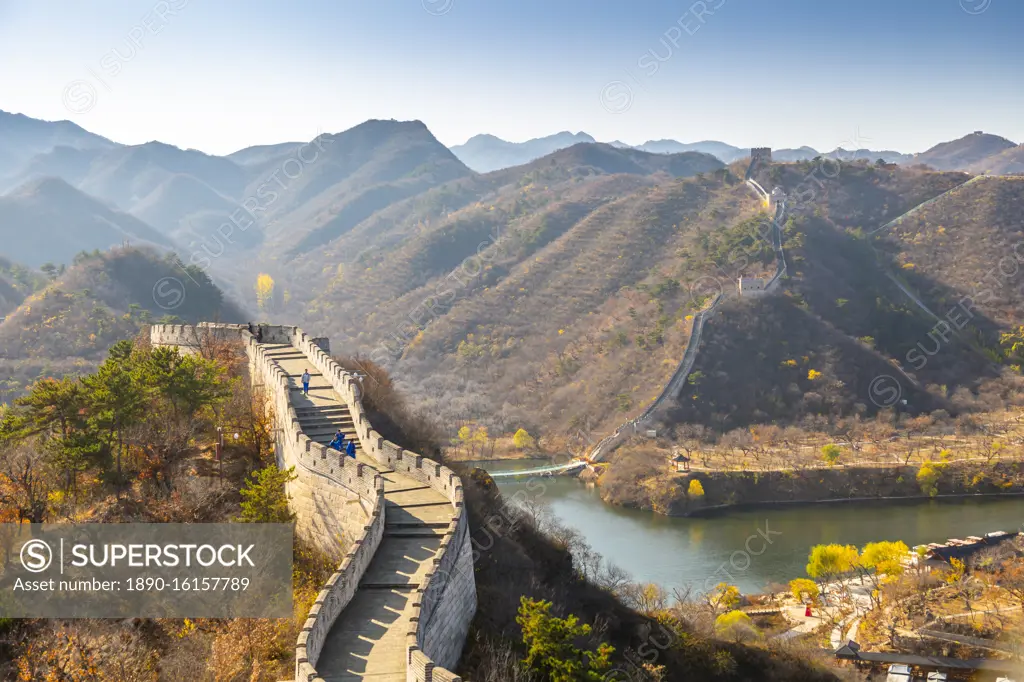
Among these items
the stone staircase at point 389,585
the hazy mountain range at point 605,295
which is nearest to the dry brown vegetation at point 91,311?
the hazy mountain range at point 605,295

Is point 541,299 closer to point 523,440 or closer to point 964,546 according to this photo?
point 523,440

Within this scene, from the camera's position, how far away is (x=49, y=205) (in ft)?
599

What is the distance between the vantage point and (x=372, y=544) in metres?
15.7

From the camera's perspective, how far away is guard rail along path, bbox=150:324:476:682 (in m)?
12.6

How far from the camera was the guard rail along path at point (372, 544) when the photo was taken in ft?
41.3

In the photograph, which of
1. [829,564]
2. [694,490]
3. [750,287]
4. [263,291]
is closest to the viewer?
[829,564]

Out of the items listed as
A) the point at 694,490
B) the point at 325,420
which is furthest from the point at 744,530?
the point at 325,420

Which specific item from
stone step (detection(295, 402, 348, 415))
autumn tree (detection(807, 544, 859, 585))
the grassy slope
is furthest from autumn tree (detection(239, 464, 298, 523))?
the grassy slope

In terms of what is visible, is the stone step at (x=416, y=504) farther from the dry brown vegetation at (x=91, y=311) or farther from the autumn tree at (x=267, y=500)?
the dry brown vegetation at (x=91, y=311)

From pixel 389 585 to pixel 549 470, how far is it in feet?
189

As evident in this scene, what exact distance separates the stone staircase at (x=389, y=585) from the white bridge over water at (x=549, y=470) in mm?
48329

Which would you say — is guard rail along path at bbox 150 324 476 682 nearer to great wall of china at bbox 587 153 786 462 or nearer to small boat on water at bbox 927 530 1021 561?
small boat on water at bbox 927 530 1021 561

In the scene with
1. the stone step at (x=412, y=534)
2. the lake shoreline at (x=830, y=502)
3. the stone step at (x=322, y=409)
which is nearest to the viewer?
the stone step at (x=412, y=534)

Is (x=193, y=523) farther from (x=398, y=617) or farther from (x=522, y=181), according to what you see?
(x=522, y=181)
